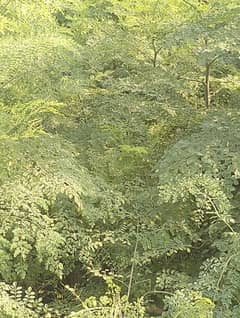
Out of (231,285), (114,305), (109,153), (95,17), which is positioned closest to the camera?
(114,305)

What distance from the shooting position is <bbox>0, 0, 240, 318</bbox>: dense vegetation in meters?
2.22

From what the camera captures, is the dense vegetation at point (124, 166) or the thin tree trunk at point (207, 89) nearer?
the dense vegetation at point (124, 166)

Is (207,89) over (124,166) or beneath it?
over

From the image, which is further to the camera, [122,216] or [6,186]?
[122,216]

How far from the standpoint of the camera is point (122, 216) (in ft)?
8.25

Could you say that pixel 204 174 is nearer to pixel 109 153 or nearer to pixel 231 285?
pixel 231 285

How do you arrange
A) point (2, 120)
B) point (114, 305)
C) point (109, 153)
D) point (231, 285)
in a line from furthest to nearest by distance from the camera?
point (109, 153), point (2, 120), point (231, 285), point (114, 305)

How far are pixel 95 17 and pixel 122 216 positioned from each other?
214cm

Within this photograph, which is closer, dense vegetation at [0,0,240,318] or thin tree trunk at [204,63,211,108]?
dense vegetation at [0,0,240,318]

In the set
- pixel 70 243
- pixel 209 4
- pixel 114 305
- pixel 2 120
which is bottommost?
pixel 70 243

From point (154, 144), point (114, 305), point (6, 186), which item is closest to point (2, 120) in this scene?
point (6, 186)

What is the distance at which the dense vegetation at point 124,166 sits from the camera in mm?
2223

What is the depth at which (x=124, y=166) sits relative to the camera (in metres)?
2.88

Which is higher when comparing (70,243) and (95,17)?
(95,17)
